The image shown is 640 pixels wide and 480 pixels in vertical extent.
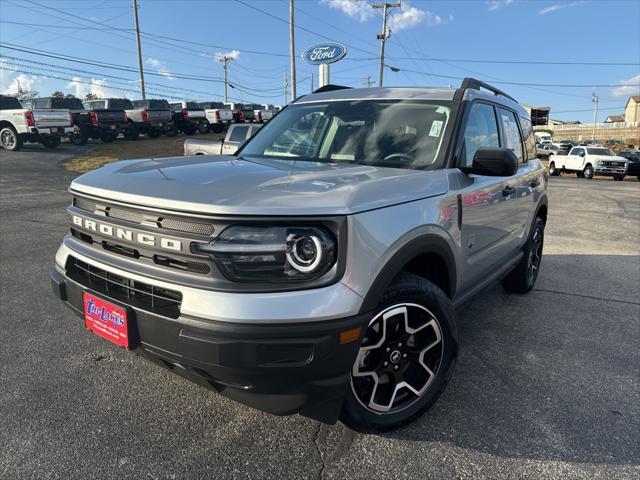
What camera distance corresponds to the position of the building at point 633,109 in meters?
108

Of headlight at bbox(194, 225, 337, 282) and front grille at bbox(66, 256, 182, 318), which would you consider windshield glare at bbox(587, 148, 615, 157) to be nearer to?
headlight at bbox(194, 225, 337, 282)

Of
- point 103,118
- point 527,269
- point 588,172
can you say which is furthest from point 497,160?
point 588,172

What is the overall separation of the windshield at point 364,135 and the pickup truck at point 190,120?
23.7 metres

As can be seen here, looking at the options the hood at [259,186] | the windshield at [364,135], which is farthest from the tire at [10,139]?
the hood at [259,186]

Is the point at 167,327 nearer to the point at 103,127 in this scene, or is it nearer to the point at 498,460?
the point at 498,460

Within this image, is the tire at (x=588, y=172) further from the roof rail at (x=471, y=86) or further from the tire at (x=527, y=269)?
the roof rail at (x=471, y=86)

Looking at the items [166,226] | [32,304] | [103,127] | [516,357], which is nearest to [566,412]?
[516,357]

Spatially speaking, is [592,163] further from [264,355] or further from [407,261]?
[264,355]

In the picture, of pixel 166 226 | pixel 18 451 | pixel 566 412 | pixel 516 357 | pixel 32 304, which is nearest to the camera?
pixel 166 226

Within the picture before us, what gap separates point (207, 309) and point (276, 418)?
40.1 inches

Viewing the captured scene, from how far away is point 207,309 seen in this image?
6.13ft

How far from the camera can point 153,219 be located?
6.82 ft

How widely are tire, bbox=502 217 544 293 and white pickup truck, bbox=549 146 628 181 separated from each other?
24.4 m

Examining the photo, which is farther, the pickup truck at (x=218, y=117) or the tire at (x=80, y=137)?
the pickup truck at (x=218, y=117)
